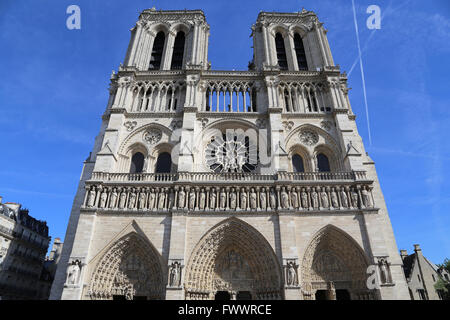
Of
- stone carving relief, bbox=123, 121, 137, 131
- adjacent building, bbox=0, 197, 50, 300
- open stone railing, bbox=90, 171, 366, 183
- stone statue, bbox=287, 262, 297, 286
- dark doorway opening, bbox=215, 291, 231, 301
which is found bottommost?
dark doorway opening, bbox=215, 291, 231, 301

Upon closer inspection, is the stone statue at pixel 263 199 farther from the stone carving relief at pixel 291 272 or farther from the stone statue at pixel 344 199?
the stone statue at pixel 344 199

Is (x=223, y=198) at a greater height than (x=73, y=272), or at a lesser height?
greater

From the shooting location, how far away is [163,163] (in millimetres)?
16062

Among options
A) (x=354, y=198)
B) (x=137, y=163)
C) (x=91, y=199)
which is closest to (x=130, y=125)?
(x=137, y=163)

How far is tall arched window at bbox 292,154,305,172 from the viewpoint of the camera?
1607cm

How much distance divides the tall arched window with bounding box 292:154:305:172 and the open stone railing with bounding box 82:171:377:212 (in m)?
2.33

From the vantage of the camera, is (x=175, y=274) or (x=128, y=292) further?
(x=128, y=292)

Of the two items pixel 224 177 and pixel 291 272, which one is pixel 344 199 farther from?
pixel 224 177

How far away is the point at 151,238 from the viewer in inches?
490

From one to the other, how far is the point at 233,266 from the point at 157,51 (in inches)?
664

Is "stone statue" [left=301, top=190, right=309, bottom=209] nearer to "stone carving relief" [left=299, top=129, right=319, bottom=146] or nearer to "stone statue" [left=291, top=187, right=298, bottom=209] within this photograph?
"stone statue" [left=291, top=187, right=298, bottom=209]

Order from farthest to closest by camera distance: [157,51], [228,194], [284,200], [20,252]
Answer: [157,51] < [20,252] < [228,194] < [284,200]

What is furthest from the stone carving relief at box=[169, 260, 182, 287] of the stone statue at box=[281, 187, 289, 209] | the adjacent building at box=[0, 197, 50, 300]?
the adjacent building at box=[0, 197, 50, 300]
